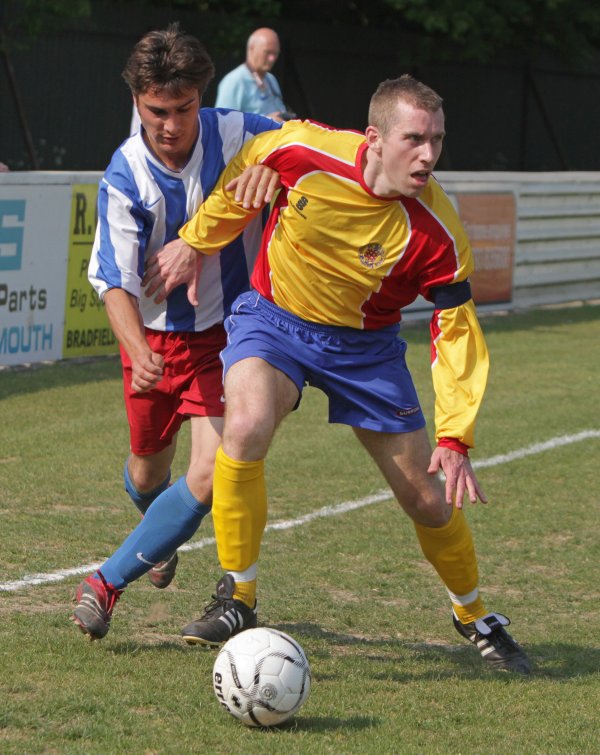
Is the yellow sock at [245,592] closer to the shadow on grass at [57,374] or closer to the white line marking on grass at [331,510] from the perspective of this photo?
the white line marking on grass at [331,510]

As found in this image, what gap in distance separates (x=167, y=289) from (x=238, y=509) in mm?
888

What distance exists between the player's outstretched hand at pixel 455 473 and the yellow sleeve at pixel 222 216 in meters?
1.11

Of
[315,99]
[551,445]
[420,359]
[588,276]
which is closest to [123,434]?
[551,445]

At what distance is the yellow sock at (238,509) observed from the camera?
4637 mm

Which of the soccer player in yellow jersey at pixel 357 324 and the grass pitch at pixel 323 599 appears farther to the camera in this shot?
the soccer player in yellow jersey at pixel 357 324

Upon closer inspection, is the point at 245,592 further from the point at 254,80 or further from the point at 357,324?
the point at 254,80

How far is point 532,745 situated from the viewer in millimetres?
4152

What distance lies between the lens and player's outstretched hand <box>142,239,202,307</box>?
16.1ft

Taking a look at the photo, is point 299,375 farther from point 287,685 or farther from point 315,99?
point 315,99

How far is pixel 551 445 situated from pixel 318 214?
15.2 ft

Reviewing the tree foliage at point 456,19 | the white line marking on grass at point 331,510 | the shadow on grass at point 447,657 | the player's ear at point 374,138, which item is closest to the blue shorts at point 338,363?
the player's ear at point 374,138

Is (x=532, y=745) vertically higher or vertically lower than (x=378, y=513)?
higher

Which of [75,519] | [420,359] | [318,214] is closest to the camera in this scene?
[318,214]

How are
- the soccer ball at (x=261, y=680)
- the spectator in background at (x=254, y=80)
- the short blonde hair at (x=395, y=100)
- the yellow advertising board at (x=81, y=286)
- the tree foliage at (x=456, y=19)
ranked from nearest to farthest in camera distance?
the soccer ball at (x=261, y=680) → the short blonde hair at (x=395, y=100) → the yellow advertising board at (x=81, y=286) → the spectator in background at (x=254, y=80) → the tree foliage at (x=456, y=19)
